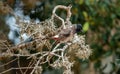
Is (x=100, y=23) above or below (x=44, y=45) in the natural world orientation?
above

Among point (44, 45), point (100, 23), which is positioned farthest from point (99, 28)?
point (44, 45)

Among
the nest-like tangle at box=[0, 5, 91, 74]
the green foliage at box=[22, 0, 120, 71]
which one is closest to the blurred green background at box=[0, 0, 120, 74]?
the green foliage at box=[22, 0, 120, 71]

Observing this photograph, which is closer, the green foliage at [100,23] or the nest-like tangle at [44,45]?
the nest-like tangle at [44,45]

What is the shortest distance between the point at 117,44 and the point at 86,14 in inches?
12.3

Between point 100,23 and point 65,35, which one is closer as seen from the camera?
point 65,35

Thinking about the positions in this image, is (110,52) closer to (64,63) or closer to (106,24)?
(106,24)

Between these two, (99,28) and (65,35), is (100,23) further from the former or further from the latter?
(65,35)

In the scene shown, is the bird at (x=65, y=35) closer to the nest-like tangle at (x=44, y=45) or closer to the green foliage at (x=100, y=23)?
the nest-like tangle at (x=44, y=45)

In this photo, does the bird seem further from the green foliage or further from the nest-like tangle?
the green foliage

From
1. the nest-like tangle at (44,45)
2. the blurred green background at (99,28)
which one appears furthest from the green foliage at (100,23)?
the nest-like tangle at (44,45)

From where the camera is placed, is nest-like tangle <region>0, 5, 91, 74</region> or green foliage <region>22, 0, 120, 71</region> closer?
nest-like tangle <region>0, 5, 91, 74</region>

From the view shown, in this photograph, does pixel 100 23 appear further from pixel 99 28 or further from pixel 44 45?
pixel 44 45

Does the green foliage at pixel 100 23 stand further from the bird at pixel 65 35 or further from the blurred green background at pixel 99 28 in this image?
the bird at pixel 65 35

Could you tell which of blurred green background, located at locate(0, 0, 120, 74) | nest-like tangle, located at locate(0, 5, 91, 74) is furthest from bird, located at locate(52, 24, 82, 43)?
blurred green background, located at locate(0, 0, 120, 74)
